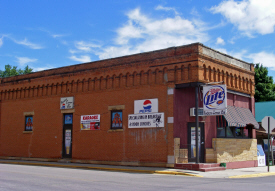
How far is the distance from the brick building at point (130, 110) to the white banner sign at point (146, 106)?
20cm

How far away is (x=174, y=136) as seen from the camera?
1944 cm

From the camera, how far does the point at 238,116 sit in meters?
22.0

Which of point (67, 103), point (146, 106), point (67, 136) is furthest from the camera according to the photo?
point (67, 103)

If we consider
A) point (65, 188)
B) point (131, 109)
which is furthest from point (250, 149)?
point (65, 188)

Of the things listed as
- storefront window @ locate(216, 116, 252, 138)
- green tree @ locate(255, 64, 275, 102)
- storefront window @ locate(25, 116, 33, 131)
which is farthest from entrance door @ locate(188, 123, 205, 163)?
green tree @ locate(255, 64, 275, 102)

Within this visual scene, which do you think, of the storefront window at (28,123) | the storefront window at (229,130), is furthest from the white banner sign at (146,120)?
the storefront window at (28,123)

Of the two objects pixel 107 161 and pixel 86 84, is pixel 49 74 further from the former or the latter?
pixel 107 161

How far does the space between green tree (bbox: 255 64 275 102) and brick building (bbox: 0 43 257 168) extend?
20.9 m

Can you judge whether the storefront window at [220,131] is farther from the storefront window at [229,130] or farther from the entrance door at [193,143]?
the entrance door at [193,143]

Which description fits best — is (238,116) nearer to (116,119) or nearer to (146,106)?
(146,106)

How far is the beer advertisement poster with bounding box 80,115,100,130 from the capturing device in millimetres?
23203

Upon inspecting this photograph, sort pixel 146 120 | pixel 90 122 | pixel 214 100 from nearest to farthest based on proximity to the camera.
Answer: pixel 214 100, pixel 146 120, pixel 90 122

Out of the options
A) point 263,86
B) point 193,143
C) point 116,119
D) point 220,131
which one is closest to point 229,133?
point 220,131

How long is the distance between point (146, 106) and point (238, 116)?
6.41 meters
